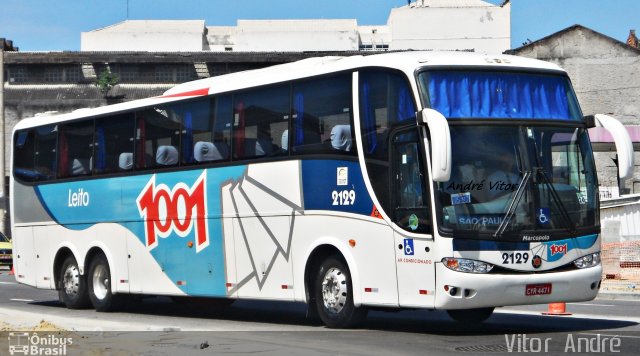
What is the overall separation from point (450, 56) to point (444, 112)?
40.3 inches

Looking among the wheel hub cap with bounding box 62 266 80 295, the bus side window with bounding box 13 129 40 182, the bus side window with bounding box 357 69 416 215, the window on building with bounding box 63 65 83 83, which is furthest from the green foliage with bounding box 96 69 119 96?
the bus side window with bounding box 357 69 416 215

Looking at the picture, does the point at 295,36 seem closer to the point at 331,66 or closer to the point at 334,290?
the point at 331,66

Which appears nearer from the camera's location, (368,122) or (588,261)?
(588,261)

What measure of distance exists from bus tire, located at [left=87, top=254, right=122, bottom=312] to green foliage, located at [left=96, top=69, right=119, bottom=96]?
54533mm

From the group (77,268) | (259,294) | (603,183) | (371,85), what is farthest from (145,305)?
(603,183)

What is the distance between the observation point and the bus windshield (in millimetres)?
14586

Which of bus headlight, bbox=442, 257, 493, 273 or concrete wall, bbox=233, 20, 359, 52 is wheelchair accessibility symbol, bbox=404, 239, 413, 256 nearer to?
bus headlight, bbox=442, 257, 493, 273

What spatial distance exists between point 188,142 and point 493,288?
7247 millimetres

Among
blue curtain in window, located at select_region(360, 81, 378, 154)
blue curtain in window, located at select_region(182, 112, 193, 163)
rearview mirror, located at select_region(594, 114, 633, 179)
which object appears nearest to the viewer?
rearview mirror, located at select_region(594, 114, 633, 179)

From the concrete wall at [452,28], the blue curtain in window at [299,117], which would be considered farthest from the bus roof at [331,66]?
the concrete wall at [452,28]

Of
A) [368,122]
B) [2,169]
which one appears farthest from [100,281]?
[2,169]

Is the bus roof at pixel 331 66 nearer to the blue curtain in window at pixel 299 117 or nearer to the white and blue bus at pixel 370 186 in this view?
the white and blue bus at pixel 370 186

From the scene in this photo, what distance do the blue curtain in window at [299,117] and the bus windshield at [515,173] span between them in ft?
8.84

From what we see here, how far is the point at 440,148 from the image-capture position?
14.0m
